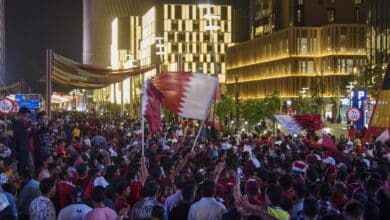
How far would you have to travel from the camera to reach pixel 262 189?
10250 mm

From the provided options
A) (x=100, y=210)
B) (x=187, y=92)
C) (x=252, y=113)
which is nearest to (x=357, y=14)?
(x=252, y=113)

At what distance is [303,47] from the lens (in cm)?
9012

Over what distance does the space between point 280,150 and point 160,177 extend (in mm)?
6673

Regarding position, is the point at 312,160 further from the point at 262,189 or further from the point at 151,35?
the point at 151,35

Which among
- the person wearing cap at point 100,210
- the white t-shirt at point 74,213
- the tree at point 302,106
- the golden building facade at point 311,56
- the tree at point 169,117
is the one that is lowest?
the white t-shirt at point 74,213

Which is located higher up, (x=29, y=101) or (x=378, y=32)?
(x=378, y=32)

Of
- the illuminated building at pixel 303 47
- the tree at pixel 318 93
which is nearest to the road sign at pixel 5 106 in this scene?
the tree at pixel 318 93

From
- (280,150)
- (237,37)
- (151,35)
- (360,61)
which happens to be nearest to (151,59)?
(151,35)

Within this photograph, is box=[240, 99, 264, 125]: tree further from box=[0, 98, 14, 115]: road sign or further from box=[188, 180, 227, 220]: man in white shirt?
box=[188, 180, 227, 220]: man in white shirt

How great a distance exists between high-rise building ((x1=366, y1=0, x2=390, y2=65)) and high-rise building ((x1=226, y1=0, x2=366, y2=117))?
750 centimetres

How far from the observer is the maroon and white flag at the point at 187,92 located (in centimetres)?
1198

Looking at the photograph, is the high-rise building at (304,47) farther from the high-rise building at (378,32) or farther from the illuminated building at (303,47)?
the high-rise building at (378,32)

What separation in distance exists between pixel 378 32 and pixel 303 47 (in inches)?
580

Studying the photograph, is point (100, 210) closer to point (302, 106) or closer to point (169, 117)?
point (169, 117)
